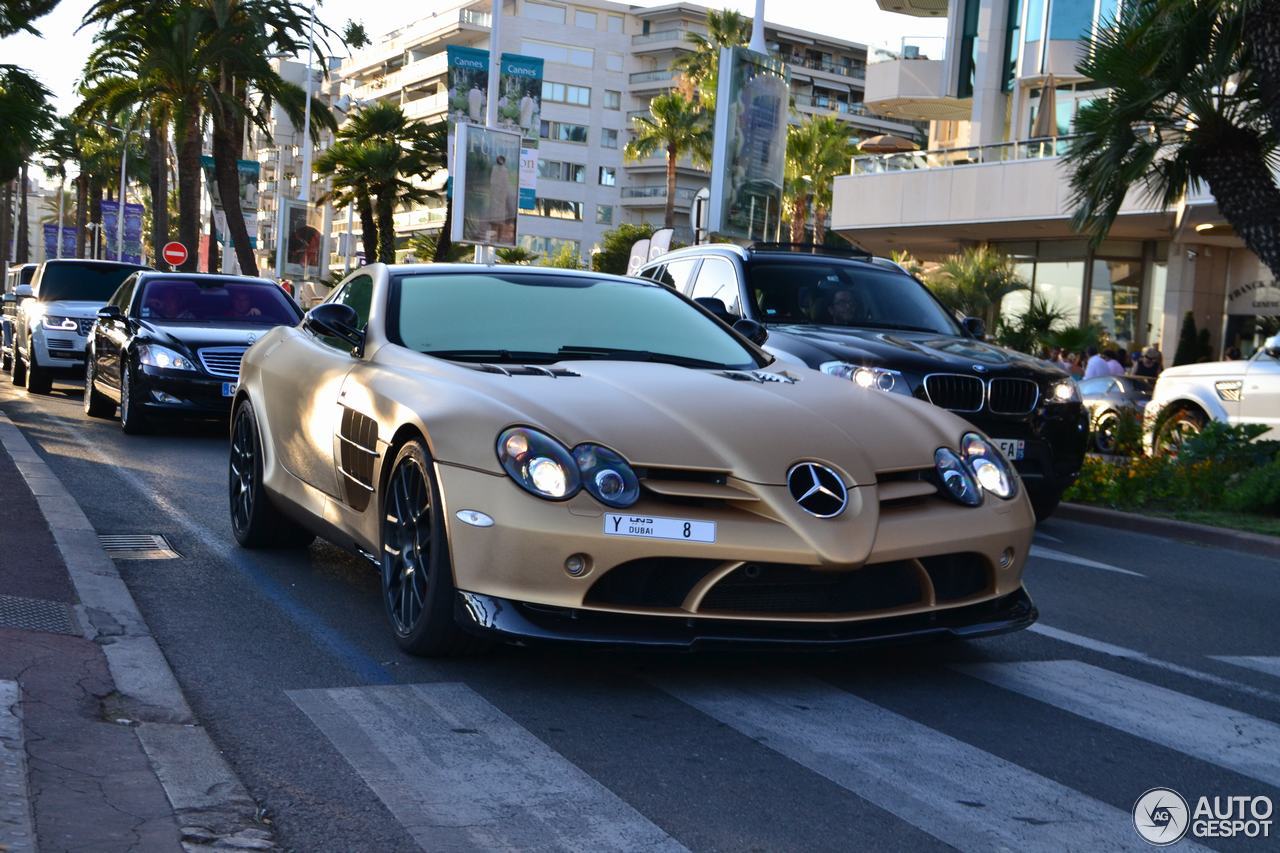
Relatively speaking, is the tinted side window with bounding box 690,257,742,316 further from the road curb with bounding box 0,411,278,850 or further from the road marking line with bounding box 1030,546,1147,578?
the road curb with bounding box 0,411,278,850

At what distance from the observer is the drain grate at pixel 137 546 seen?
764 cm

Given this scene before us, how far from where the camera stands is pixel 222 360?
1435 cm

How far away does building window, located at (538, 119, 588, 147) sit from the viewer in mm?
103125

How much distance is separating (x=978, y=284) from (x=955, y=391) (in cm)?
2559

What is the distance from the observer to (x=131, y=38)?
130ft

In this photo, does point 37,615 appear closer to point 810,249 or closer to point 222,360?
point 810,249

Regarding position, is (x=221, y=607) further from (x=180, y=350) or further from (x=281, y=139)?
(x=281, y=139)

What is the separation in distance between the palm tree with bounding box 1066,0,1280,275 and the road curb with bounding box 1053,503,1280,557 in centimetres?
350

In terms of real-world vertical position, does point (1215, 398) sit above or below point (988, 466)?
below

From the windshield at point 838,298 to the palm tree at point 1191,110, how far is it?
13.2 feet

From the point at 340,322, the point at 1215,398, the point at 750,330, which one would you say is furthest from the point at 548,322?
the point at 1215,398

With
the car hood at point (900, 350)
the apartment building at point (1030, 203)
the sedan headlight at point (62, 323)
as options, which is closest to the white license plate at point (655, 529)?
the car hood at point (900, 350)

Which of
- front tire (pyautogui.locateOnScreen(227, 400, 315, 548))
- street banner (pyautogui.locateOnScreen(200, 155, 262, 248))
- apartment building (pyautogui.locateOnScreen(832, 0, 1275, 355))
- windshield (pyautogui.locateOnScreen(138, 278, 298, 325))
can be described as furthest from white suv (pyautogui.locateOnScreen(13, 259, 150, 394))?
Answer: street banner (pyautogui.locateOnScreen(200, 155, 262, 248))

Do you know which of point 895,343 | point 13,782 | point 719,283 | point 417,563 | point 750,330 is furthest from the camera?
point 719,283
